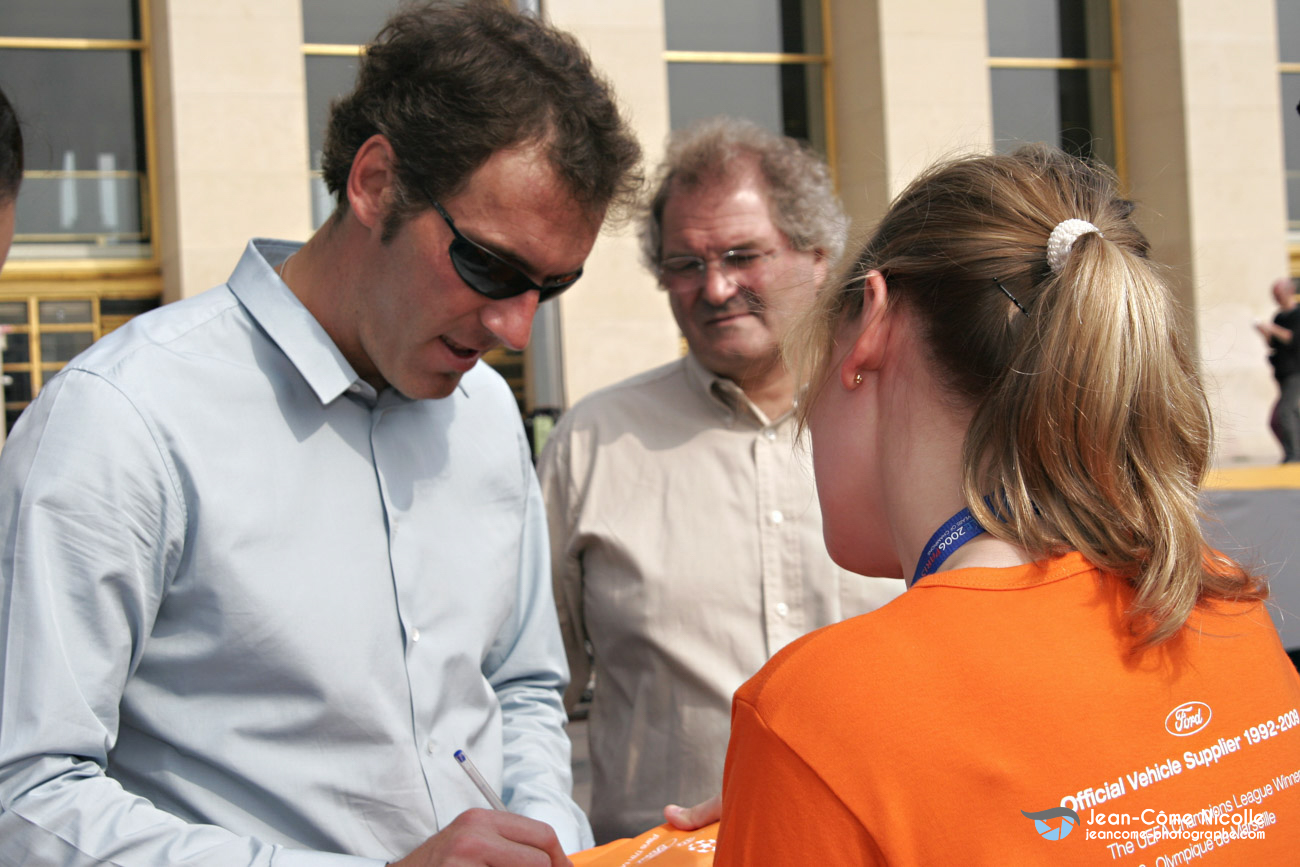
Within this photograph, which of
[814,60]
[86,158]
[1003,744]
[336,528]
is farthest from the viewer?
[814,60]

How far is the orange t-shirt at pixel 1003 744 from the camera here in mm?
1011

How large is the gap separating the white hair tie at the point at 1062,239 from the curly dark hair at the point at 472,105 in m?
0.92

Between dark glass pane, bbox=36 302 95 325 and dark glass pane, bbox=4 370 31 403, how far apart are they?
0.55 meters

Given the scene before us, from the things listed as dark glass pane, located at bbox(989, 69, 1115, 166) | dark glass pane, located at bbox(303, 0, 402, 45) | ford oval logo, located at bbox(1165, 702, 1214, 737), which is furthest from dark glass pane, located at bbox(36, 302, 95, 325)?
ford oval logo, located at bbox(1165, 702, 1214, 737)

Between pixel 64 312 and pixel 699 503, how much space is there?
989cm

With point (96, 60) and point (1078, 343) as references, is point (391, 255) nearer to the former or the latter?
point (1078, 343)

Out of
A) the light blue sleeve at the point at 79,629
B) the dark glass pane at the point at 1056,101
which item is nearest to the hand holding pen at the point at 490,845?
the light blue sleeve at the point at 79,629

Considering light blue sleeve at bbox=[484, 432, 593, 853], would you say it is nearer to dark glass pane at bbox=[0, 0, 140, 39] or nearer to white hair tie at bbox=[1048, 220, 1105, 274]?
white hair tie at bbox=[1048, 220, 1105, 274]

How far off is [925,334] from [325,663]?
3.39 ft

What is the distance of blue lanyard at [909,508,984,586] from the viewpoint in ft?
4.00

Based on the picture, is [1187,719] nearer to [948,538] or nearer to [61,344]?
[948,538]

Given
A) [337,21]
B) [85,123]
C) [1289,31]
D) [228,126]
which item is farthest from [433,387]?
[1289,31]

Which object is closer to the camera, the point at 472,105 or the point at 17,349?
the point at 472,105

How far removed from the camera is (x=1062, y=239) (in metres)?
Result: 1.23
